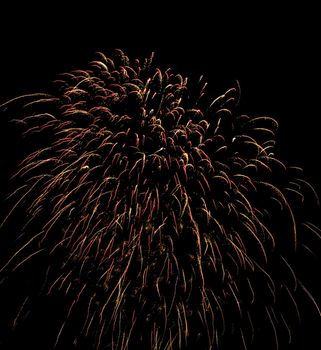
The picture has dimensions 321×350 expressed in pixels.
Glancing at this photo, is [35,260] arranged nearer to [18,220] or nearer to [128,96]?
[18,220]

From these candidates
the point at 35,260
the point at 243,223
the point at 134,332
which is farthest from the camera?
the point at 35,260

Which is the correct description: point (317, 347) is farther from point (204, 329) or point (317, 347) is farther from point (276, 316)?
point (204, 329)

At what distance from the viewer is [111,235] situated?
390cm

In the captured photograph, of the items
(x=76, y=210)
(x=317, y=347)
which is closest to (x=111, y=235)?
(x=76, y=210)

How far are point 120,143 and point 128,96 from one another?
0.52 m

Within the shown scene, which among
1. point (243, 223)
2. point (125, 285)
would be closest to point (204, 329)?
point (125, 285)

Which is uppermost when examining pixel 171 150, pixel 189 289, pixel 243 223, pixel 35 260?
pixel 171 150

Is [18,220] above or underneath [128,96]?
underneath

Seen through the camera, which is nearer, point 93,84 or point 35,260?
point 93,84

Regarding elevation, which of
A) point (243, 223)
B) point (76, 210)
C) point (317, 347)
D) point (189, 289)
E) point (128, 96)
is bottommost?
point (317, 347)

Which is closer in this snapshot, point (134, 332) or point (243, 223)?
point (243, 223)

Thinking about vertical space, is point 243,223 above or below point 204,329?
above

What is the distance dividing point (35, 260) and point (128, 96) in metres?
2.29

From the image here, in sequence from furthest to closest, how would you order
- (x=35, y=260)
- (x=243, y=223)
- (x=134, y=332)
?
(x=35, y=260) → (x=134, y=332) → (x=243, y=223)
